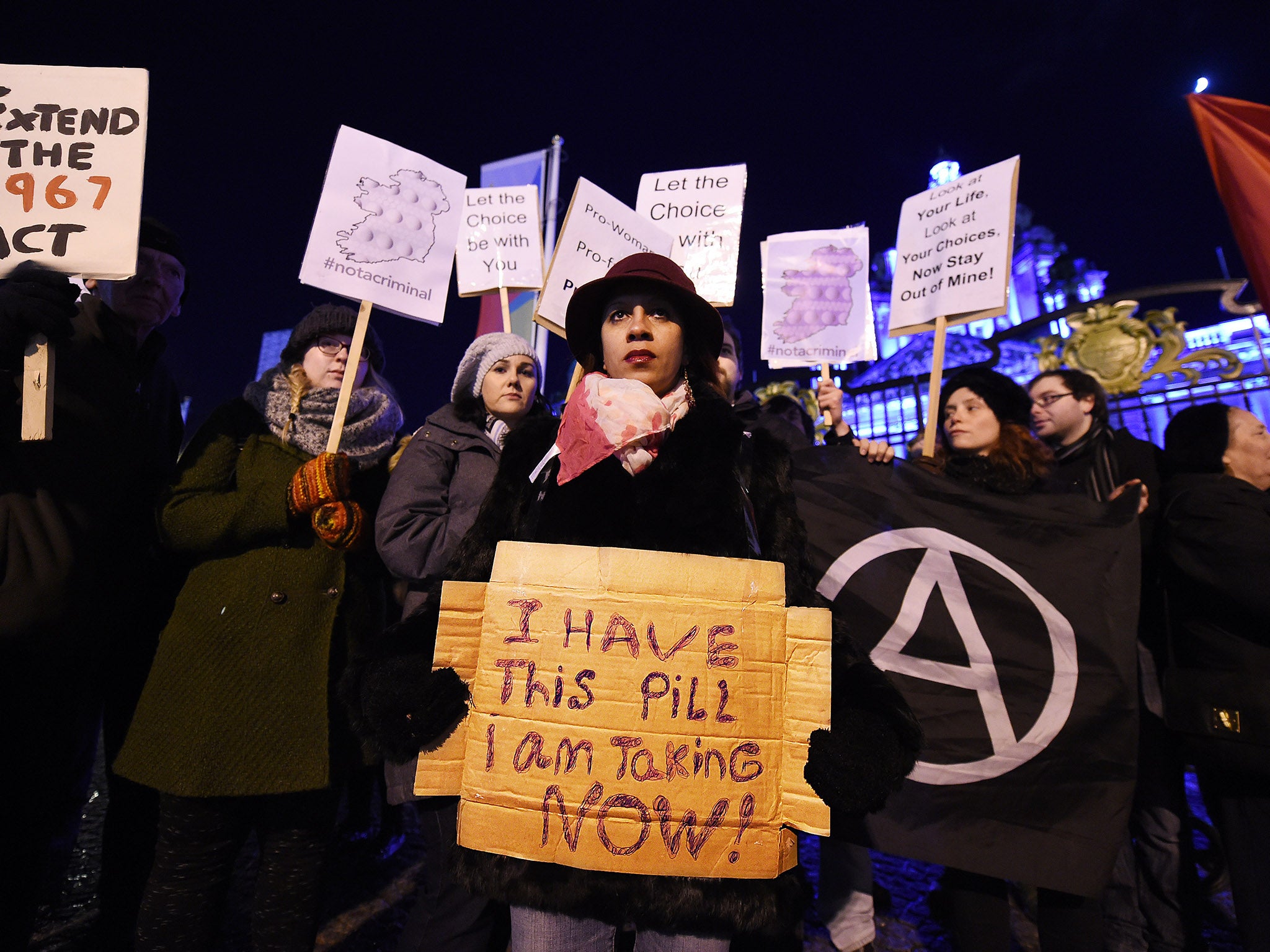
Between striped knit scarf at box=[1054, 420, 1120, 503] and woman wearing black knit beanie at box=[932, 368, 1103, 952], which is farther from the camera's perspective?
striped knit scarf at box=[1054, 420, 1120, 503]

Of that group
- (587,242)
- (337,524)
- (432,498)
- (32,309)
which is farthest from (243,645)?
(587,242)

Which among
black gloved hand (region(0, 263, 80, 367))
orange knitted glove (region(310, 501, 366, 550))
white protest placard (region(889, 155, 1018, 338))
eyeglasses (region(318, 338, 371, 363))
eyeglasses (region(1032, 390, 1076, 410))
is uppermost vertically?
white protest placard (region(889, 155, 1018, 338))

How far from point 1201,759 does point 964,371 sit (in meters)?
1.82

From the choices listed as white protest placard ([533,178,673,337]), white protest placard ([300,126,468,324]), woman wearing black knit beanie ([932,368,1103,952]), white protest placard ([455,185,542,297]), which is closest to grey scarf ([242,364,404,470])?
white protest placard ([300,126,468,324])

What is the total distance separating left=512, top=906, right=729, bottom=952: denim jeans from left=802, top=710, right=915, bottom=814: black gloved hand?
47cm

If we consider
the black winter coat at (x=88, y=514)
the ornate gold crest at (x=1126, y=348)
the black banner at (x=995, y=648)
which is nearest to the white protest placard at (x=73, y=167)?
the black winter coat at (x=88, y=514)

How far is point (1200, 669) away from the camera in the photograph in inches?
90.5

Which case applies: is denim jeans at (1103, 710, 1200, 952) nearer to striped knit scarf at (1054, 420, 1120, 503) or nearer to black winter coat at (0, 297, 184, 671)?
striped knit scarf at (1054, 420, 1120, 503)

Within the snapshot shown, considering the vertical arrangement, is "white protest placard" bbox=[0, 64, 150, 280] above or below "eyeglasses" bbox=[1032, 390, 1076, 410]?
above

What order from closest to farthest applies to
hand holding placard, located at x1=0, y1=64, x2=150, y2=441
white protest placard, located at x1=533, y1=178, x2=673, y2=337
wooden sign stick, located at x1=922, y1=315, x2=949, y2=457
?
hand holding placard, located at x1=0, y1=64, x2=150, y2=441 < wooden sign stick, located at x1=922, y1=315, x2=949, y2=457 < white protest placard, located at x1=533, y1=178, x2=673, y2=337

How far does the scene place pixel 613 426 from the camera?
60.0 inches

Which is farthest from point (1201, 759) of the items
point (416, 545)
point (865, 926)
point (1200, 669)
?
point (416, 545)

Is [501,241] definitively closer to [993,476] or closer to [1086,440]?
[993,476]

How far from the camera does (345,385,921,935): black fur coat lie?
1.30 m
